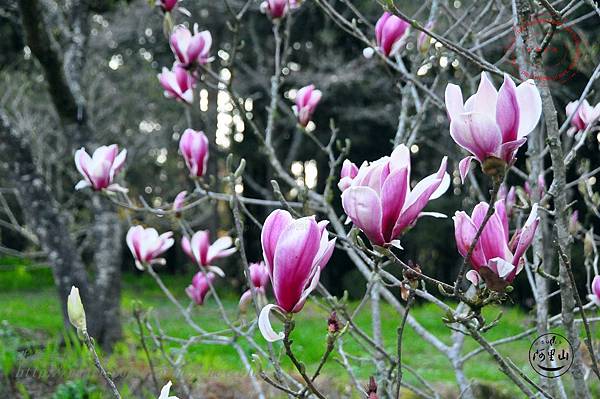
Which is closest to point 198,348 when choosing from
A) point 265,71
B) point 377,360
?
point 377,360

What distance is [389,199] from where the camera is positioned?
30.0 inches

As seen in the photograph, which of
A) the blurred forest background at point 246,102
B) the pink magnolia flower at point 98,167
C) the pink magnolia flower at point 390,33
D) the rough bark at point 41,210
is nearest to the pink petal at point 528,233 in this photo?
the pink magnolia flower at point 390,33

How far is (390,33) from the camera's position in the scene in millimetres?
1695

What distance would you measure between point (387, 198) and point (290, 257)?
0.40 feet

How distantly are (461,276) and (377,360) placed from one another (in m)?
1.12

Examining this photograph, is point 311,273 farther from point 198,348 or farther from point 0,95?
point 0,95

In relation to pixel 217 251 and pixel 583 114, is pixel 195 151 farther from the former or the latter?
pixel 583 114

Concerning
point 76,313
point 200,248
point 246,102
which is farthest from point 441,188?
point 246,102

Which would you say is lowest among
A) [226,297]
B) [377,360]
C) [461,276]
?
[226,297]

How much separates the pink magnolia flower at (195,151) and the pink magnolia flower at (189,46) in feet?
0.63

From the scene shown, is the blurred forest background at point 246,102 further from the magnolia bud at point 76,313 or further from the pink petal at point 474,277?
the pink petal at point 474,277

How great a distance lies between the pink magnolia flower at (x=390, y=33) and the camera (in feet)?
5.52

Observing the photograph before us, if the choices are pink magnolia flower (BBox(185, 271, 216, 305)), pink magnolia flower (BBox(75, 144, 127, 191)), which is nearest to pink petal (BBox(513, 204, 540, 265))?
pink magnolia flower (BBox(75, 144, 127, 191))

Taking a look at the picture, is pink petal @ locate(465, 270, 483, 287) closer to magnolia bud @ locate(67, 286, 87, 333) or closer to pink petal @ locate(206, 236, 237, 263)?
magnolia bud @ locate(67, 286, 87, 333)
